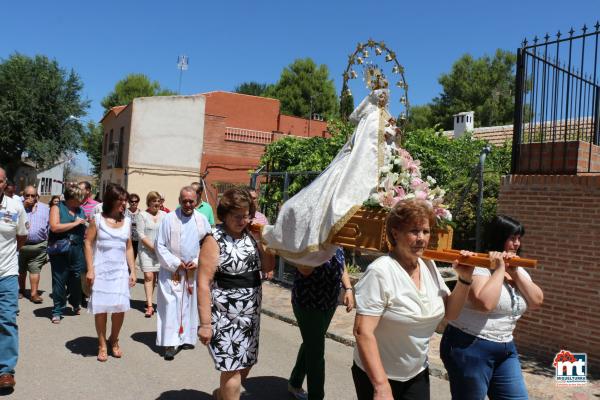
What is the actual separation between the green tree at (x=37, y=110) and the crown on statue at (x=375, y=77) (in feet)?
102

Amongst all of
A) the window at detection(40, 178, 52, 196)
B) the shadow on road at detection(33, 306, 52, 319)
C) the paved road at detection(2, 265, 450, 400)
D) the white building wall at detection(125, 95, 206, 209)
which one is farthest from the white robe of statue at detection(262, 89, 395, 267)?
the window at detection(40, 178, 52, 196)

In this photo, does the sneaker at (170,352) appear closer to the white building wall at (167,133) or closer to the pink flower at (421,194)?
the pink flower at (421,194)

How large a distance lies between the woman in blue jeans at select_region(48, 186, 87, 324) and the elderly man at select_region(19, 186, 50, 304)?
1222mm

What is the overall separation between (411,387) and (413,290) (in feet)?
1.89

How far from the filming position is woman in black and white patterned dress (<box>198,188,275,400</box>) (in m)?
4.01

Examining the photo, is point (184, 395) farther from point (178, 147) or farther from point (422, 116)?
point (422, 116)

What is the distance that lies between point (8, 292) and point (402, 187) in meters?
3.67

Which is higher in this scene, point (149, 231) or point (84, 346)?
point (149, 231)

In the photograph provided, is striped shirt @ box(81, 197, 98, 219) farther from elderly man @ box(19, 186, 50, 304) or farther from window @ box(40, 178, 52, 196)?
window @ box(40, 178, 52, 196)

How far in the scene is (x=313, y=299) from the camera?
458cm

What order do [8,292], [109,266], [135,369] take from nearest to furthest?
[8,292] < [135,369] < [109,266]

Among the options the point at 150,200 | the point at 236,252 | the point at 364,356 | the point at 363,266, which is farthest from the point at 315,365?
the point at 363,266

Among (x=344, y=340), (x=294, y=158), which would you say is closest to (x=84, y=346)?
(x=344, y=340)

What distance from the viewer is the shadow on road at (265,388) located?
16.8 ft
